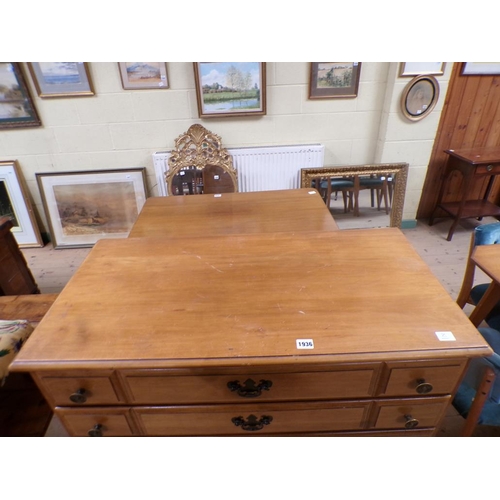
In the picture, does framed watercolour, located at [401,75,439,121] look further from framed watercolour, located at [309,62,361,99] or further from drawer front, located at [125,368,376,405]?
drawer front, located at [125,368,376,405]

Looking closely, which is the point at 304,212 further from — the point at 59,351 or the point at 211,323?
the point at 59,351

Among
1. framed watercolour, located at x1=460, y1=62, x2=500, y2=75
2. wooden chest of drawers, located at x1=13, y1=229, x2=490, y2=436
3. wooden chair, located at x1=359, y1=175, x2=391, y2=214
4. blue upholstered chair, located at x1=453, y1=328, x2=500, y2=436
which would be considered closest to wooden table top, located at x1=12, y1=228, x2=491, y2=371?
wooden chest of drawers, located at x1=13, y1=229, x2=490, y2=436

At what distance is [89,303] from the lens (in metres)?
1.05

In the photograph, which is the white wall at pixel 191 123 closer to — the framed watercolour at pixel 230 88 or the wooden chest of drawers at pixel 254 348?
the framed watercolour at pixel 230 88

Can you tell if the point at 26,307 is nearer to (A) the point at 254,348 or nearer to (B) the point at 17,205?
(A) the point at 254,348

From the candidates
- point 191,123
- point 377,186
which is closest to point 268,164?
point 191,123

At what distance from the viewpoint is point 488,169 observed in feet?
9.01

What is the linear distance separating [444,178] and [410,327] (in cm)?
269

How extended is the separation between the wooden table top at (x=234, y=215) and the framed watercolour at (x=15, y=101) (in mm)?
1521

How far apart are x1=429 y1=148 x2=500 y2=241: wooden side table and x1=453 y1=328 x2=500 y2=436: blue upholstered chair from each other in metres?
1.93

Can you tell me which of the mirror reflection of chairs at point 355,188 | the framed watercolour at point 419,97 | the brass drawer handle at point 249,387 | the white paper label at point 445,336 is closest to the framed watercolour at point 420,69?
the framed watercolour at point 419,97

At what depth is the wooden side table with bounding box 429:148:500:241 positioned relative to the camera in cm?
273

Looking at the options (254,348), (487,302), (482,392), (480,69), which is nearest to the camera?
(254,348)

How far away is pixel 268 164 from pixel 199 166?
59 centimetres
